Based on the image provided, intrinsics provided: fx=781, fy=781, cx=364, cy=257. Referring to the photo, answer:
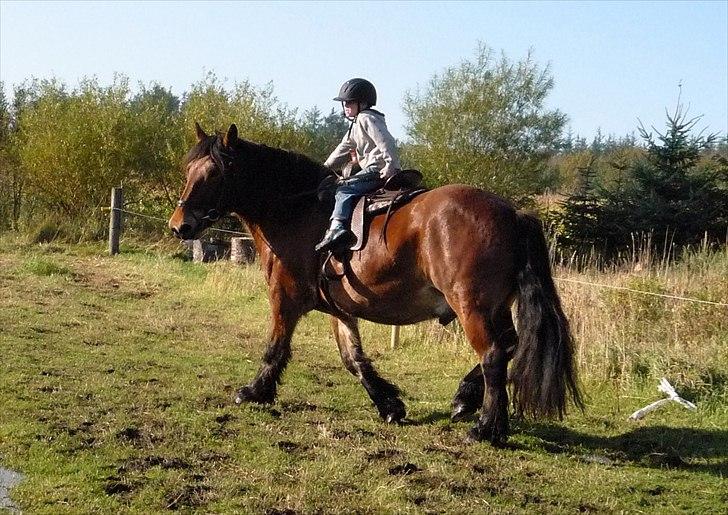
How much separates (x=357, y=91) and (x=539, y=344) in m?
2.59

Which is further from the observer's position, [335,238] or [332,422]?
[332,422]

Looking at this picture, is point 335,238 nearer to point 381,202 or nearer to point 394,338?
point 381,202

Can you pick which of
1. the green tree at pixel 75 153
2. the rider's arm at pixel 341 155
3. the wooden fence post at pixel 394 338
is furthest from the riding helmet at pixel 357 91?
the green tree at pixel 75 153

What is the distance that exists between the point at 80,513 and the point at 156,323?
6.53 meters

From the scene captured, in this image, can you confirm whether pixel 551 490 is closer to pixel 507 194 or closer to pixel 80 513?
pixel 80 513

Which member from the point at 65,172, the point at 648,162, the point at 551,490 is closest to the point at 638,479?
the point at 551,490

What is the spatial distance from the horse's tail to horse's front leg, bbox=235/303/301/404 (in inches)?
80.1

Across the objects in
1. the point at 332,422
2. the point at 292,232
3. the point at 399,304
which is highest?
the point at 292,232

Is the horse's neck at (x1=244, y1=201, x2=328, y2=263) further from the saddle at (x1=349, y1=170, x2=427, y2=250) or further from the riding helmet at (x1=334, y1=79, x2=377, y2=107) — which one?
the riding helmet at (x1=334, y1=79, x2=377, y2=107)

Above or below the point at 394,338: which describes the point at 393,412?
below

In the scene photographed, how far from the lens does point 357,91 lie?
646 cm

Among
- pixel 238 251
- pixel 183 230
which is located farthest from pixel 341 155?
pixel 238 251

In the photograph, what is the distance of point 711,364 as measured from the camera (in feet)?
25.1

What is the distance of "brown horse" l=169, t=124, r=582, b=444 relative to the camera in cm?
535
